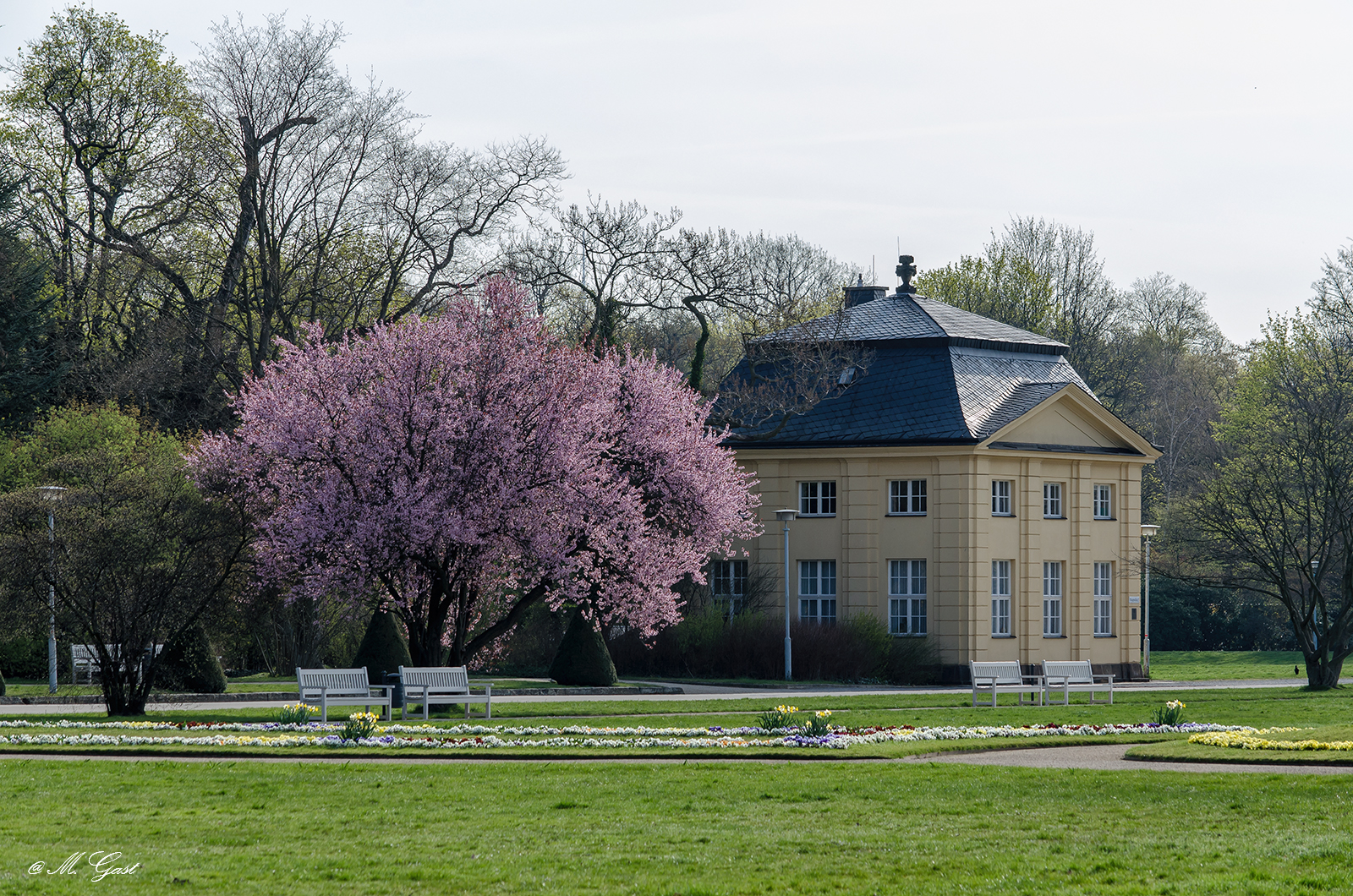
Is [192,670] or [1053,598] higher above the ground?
[1053,598]

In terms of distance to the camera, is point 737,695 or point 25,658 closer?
point 737,695

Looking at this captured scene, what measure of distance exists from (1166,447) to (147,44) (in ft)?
146

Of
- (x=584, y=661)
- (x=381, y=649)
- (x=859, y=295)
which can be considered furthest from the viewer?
(x=859, y=295)

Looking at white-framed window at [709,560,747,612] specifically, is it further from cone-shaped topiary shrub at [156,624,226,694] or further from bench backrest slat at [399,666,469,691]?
bench backrest slat at [399,666,469,691]

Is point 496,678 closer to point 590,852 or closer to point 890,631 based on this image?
point 890,631

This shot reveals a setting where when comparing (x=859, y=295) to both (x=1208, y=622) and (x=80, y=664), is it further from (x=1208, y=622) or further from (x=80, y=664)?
(x=80, y=664)

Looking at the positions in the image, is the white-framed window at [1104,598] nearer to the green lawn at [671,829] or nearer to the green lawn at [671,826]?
the green lawn at [671,826]

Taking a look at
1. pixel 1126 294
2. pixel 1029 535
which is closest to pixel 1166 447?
pixel 1126 294

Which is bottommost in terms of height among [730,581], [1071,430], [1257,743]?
[1257,743]

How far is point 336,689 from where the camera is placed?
2323 centimetres

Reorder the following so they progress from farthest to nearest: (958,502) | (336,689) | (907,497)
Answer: (907,497), (958,502), (336,689)

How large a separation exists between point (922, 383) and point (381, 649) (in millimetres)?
16607
